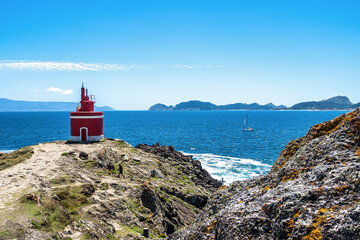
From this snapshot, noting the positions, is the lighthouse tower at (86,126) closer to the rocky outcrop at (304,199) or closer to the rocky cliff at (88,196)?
the rocky cliff at (88,196)

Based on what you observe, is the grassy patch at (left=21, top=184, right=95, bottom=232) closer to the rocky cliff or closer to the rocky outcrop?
the rocky cliff

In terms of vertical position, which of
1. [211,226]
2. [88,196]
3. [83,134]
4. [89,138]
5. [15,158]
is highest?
[211,226]

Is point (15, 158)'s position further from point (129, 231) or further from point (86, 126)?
point (129, 231)

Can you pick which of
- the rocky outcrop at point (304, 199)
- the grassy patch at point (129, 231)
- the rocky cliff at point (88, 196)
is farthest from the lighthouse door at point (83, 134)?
the rocky outcrop at point (304, 199)

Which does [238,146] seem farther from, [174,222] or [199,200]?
[174,222]

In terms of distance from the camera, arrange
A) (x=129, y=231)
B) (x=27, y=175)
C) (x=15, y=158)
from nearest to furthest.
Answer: (x=129, y=231) → (x=27, y=175) → (x=15, y=158)

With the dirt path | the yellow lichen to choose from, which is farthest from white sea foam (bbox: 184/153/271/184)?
the yellow lichen

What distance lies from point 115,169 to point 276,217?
24472 mm

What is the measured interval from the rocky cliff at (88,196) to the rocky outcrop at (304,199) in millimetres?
9993

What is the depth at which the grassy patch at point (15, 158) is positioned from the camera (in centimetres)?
2436

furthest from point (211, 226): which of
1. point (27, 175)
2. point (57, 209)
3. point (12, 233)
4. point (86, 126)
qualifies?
point (86, 126)

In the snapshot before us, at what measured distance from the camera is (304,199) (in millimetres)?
4668

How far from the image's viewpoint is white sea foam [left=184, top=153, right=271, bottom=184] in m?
46.0

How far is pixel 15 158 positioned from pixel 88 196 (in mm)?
13453
